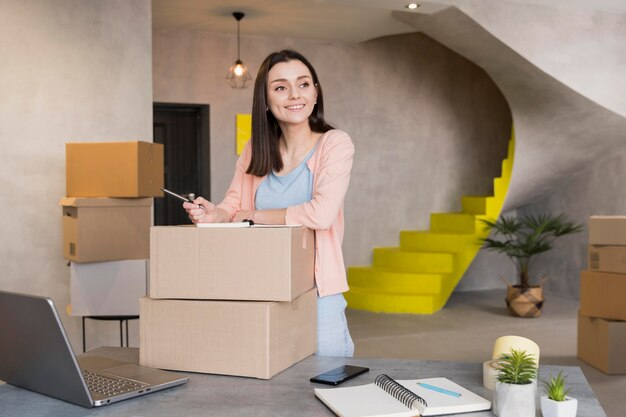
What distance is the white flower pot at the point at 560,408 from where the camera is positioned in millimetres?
1140

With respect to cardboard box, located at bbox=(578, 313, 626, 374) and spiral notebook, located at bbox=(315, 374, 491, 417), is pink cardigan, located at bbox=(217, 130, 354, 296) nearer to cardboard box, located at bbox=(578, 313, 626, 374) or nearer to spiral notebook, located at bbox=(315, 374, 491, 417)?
spiral notebook, located at bbox=(315, 374, 491, 417)

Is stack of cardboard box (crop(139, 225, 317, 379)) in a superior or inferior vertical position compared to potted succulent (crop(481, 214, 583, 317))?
superior

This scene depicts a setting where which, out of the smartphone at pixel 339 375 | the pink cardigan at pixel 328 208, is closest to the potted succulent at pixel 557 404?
the smartphone at pixel 339 375

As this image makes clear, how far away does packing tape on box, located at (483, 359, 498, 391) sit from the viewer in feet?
4.30

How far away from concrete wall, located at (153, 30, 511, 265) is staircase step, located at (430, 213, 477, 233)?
4.4 inches

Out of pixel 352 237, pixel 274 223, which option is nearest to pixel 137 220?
pixel 274 223

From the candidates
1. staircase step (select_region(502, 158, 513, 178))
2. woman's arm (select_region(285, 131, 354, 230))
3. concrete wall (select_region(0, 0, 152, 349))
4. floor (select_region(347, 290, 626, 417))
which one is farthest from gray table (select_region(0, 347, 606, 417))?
staircase step (select_region(502, 158, 513, 178))

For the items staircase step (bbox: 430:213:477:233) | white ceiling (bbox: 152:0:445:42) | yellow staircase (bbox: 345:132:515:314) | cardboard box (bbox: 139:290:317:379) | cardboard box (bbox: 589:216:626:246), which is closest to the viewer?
cardboard box (bbox: 139:290:317:379)

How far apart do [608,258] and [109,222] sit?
2.81 m

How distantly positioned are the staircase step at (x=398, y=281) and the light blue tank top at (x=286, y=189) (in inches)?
186

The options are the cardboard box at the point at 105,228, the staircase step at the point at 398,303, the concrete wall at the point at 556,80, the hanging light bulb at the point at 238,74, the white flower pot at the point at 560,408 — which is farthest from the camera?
the staircase step at the point at 398,303

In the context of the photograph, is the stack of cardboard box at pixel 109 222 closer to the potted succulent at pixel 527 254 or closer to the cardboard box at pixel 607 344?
the cardboard box at pixel 607 344

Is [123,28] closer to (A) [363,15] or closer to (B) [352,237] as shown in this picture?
(A) [363,15]

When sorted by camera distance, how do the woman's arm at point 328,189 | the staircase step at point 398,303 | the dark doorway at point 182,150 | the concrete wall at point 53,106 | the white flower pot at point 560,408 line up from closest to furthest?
the white flower pot at point 560,408
the woman's arm at point 328,189
the concrete wall at point 53,106
the staircase step at point 398,303
the dark doorway at point 182,150
